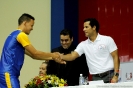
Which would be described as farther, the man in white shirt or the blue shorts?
the man in white shirt

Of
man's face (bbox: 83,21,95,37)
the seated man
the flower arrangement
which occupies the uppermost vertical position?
man's face (bbox: 83,21,95,37)

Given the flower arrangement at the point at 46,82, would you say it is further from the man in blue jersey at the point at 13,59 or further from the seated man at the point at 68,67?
the seated man at the point at 68,67

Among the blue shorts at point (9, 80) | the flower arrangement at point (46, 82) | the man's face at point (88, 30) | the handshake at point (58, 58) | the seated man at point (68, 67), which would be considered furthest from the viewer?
the seated man at point (68, 67)

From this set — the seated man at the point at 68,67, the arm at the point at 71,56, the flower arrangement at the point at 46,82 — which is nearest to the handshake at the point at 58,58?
the arm at the point at 71,56

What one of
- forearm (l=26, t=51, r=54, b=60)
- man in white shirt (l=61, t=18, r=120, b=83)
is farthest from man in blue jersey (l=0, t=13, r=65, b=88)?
man in white shirt (l=61, t=18, r=120, b=83)

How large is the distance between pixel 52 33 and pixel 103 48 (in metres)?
2.04

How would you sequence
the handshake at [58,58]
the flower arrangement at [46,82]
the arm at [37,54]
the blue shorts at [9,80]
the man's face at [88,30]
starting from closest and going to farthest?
the blue shorts at [9,80]
the arm at [37,54]
the flower arrangement at [46,82]
the handshake at [58,58]
the man's face at [88,30]

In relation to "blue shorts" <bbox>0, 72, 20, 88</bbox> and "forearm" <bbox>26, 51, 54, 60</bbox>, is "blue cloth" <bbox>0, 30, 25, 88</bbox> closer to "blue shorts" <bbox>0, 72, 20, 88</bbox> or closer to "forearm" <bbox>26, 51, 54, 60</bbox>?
"blue shorts" <bbox>0, 72, 20, 88</bbox>

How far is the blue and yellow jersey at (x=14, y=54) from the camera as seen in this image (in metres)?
4.89

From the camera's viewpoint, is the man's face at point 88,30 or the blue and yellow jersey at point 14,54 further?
the man's face at point 88,30

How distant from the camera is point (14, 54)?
193 inches

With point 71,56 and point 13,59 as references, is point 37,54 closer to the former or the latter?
point 13,59

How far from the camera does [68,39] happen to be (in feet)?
20.2

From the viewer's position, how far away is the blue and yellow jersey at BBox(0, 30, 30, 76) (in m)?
4.89
